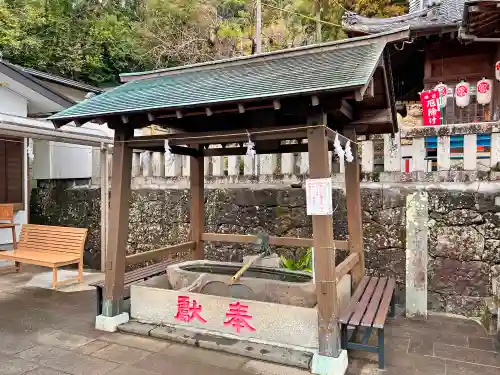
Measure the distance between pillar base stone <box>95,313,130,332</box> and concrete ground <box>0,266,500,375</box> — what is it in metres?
0.10

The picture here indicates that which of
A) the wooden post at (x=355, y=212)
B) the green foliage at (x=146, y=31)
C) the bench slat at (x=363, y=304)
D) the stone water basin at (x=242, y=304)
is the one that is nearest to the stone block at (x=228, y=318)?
the stone water basin at (x=242, y=304)

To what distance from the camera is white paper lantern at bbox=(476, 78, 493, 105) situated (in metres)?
8.73

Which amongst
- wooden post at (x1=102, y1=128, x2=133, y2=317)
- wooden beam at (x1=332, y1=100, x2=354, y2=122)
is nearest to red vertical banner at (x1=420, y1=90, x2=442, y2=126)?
wooden beam at (x1=332, y1=100, x2=354, y2=122)

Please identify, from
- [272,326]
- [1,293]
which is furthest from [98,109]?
[1,293]

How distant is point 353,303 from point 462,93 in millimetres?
6750

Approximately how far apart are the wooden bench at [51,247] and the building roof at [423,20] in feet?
24.8

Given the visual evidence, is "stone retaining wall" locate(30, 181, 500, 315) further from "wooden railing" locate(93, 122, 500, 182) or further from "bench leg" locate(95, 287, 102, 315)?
"bench leg" locate(95, 287, 102, 315)

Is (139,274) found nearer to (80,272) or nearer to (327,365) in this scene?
(80,272)

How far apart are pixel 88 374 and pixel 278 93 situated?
324cm

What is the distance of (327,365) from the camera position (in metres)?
3.71

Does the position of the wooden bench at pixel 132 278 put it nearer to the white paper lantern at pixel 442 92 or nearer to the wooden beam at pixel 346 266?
the wooden beam at pixel 346 266

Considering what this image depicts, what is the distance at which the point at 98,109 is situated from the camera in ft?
15.1

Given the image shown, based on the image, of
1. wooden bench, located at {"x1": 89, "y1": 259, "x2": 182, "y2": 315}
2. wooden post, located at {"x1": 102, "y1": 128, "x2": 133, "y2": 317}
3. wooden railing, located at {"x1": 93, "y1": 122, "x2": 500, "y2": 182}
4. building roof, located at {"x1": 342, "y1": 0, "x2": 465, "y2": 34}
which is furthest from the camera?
building roof, located at {"x1": 342, "y1": 0, "x2": 465, "y2": 34}

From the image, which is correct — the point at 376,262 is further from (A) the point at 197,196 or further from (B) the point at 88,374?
(B) the point at 88,374
